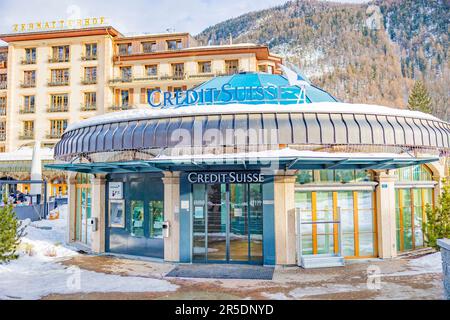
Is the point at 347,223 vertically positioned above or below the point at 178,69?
below

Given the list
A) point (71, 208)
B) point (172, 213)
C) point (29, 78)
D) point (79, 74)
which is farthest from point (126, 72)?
point (172, 213)

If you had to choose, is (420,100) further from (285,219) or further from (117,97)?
(285,219)

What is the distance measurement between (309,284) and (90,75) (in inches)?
2080

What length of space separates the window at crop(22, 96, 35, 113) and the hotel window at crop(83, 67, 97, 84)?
8.45 m

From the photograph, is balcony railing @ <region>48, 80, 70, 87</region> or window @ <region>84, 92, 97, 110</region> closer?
window @ <region>84, 92, 97, 110</region>

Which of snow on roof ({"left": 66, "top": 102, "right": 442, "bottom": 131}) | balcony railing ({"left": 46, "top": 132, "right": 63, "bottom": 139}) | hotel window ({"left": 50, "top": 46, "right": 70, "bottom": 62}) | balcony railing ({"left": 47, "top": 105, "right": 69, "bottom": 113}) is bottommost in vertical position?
snow on roof ({"left": 66, "top": 102, "right": 442, "bottom": 131})

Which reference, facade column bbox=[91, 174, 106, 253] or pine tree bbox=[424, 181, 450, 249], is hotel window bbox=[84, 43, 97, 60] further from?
pine tree bbox=[424, 181, 450, 249]

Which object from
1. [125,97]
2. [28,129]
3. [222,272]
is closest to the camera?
[222,272]

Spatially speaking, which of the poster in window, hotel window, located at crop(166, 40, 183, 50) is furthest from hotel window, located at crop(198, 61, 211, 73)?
the poster in window

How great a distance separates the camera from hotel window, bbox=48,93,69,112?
58.2 m

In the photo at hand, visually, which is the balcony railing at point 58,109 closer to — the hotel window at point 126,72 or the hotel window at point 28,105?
the hotel window at point 28,105

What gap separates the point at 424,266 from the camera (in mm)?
14578

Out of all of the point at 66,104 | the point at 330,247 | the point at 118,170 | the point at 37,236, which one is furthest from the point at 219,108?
the point at 66,104

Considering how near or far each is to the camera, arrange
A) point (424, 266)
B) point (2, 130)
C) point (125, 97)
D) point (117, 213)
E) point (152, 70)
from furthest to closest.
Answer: point (2, 130) → point (125, 97) → point (152, 70) → point (117, 213) → point (424, 266)
